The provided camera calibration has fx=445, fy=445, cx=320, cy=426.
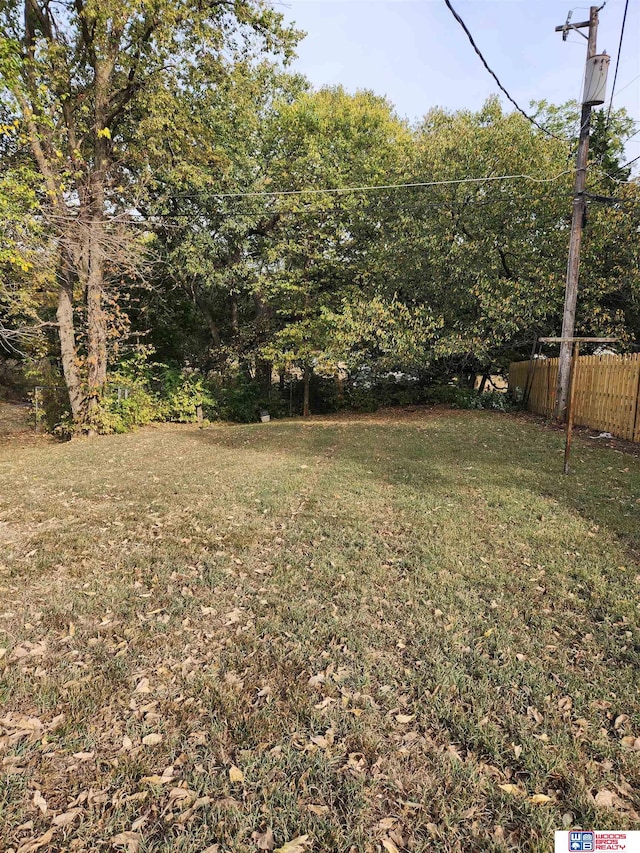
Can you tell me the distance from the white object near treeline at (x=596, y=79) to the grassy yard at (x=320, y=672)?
867 centimetres

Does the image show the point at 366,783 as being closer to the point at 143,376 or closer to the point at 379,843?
the point at 379,843

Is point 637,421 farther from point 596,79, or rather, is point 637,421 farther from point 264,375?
point 264,375

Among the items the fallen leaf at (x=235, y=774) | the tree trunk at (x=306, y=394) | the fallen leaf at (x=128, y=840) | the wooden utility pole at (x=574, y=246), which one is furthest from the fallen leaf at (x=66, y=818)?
the tree trunk at (x=306, y=394)

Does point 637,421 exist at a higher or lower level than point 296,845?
higher

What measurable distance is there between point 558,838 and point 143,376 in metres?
14.8

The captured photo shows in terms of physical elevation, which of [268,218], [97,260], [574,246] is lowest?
[97,260]

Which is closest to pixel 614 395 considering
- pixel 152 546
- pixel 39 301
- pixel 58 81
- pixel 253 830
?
pixel 152 546

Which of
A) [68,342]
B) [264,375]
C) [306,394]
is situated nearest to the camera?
[68,342]

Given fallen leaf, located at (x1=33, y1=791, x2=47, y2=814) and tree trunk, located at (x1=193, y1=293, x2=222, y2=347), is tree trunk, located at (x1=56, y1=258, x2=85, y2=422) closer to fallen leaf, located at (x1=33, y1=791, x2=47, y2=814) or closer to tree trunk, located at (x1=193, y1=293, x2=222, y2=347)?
tree trunk, located at (x1=193, y1=293, x2=222, y2=347)

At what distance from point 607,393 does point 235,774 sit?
994cm

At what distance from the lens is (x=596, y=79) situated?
9148 mm

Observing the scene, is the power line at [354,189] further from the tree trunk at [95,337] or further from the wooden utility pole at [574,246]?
the tree trunk at [95,337]

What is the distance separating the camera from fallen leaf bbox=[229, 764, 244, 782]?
1.90 m

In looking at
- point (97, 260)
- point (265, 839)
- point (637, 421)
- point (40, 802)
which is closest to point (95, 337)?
point (97, 260)
